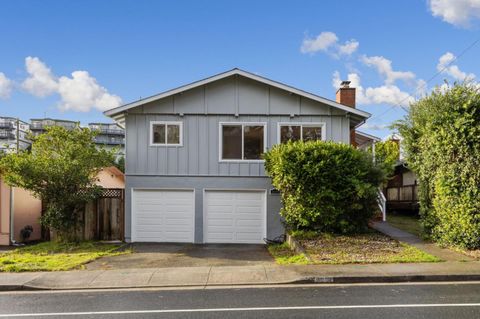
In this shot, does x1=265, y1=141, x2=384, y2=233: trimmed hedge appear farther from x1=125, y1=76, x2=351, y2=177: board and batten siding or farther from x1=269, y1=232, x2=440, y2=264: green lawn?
x1=125, y1=76, x2=351, y2=177: board and batten siding

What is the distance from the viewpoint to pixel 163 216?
16469mm

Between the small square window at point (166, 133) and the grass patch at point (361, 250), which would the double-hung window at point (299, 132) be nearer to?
the small square window at point (166, 133)

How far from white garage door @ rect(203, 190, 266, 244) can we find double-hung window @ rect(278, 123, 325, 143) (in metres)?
2.44

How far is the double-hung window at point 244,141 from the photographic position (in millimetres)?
16594

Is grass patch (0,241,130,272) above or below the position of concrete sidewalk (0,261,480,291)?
below

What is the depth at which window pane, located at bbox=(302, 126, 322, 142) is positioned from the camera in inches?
658


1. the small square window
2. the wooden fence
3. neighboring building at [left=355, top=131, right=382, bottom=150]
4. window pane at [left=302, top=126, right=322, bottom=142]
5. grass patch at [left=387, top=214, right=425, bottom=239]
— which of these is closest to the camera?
grass patch at [left=387, top=214, right=425, bottom=239]

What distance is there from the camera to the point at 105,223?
16250 mm

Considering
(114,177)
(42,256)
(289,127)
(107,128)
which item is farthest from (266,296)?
(107,128)

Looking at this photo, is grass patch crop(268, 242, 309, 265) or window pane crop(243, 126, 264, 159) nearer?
grass patch crop(268, 242, 309, 265)

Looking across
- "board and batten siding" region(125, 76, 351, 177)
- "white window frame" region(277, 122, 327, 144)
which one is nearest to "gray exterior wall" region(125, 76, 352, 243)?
"board and batten siding" region(125, 76, 351, 177)

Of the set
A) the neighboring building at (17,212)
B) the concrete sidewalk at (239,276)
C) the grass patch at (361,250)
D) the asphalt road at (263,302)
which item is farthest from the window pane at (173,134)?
the asphalt road at (263,302)

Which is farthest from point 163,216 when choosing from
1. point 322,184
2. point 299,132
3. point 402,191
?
point 402,191

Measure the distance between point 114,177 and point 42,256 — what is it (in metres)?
9.16
